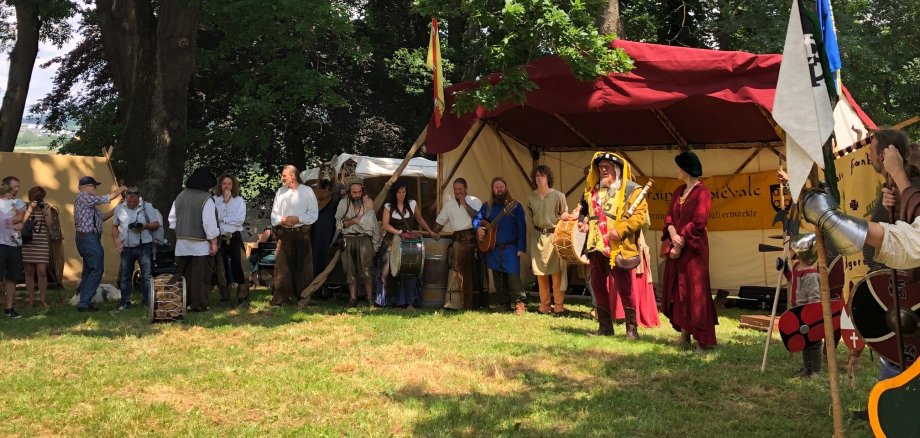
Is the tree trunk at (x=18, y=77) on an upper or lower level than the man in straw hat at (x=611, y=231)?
upper

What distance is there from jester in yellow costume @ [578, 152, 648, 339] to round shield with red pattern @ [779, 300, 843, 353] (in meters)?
2.02

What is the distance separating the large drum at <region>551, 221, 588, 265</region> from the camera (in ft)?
28.6

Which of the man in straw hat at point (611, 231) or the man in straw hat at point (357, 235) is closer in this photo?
the man in straw hat at point (611, 231)

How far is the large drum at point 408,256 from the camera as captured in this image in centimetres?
975

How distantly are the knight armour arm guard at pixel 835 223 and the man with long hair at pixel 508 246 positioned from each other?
21.4ft

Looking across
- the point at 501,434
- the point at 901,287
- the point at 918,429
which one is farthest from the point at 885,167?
the point at 501,434

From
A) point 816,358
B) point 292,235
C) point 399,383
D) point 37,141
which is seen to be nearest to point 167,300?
point 292,235

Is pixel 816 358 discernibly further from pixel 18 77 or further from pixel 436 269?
pixel 18 77

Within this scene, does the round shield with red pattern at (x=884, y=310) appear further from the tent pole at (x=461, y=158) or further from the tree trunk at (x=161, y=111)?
the tree trunk at (x=161, y=111)

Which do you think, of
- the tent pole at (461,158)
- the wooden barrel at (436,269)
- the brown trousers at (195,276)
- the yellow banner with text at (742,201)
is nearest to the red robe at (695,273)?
the wooden barrel at (436,269)

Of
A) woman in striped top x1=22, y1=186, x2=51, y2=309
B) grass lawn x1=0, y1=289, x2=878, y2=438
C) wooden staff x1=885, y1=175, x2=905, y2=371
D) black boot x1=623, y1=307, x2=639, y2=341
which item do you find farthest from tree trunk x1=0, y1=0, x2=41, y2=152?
wooden staff x1=885, y1=175, x2=905, y2=371

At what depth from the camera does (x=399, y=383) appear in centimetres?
566

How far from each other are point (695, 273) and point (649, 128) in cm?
510

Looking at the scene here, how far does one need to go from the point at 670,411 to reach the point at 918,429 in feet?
6.40
